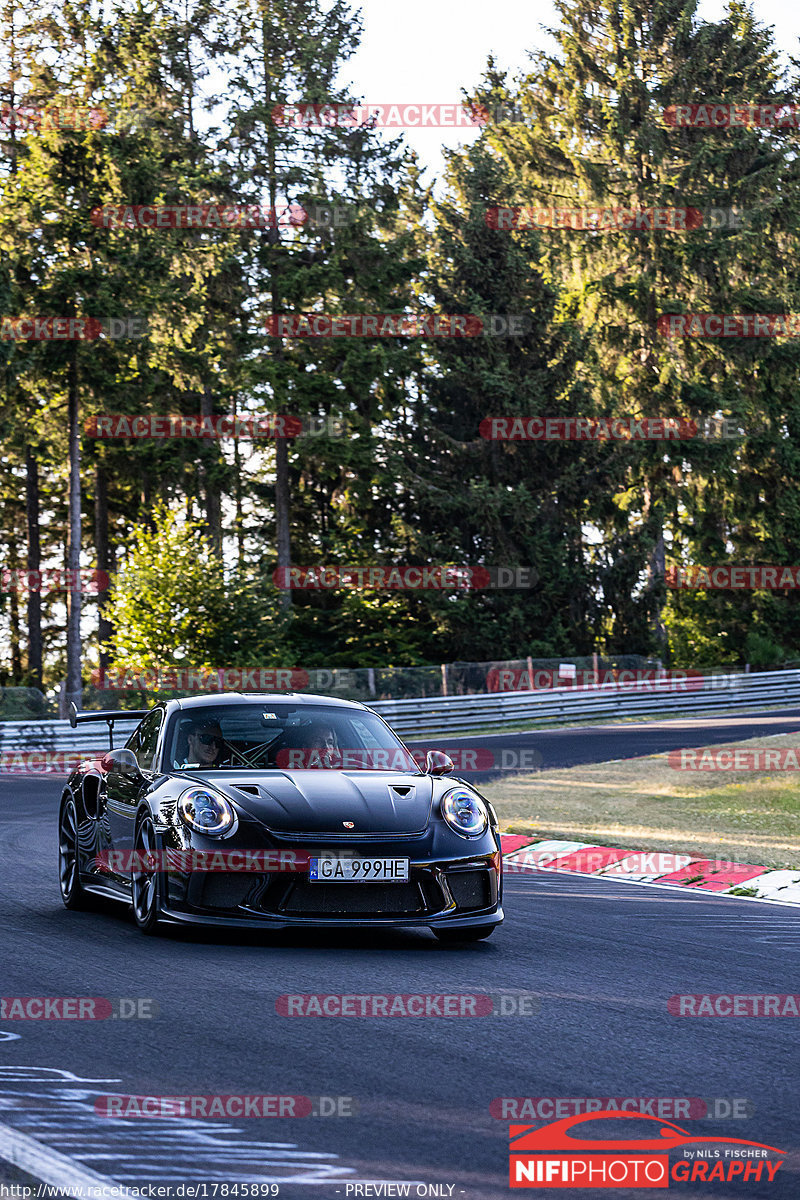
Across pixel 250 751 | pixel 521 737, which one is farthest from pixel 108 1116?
pixel 521 737

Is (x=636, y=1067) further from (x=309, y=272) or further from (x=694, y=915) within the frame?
(x=309, y=272)

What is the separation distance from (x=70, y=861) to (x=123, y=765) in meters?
0.91

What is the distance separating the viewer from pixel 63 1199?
13.0 feet

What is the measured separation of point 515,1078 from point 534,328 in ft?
138

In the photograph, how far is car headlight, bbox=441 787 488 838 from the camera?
8328mm

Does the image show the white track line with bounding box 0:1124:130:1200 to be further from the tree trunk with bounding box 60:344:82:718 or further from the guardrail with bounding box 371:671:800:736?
the tree trunk with bounding box 60:344:82:718

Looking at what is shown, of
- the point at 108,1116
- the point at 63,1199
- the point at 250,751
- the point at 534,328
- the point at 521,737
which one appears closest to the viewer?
the point at 63,1199

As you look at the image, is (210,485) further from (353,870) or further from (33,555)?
(353,870)

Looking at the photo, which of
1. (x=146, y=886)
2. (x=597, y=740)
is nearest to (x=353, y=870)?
(x=146, y=886)

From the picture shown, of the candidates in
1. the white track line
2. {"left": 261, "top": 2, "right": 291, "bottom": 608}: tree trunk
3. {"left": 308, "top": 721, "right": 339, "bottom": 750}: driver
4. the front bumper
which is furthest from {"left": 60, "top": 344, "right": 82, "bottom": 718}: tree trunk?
the white track line

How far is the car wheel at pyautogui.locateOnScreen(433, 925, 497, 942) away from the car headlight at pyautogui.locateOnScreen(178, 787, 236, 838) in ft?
4.46

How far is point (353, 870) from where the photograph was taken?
7789mm

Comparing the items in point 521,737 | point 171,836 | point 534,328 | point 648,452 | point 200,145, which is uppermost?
point 200,145

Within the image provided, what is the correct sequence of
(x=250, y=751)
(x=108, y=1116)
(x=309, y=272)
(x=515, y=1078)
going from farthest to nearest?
(x=309, y=272) < (x=250, y=751) < (x=515, y=1078) < (x=108, y=1116)
